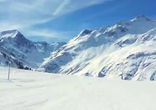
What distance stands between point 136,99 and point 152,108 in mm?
3973

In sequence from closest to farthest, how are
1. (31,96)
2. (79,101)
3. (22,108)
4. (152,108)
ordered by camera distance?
(22,108) → (152,108) → (79,101) → (31,96)

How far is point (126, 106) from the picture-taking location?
19422 mm

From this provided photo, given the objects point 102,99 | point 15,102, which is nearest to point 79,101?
point 102,99

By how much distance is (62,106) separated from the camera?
61.9 ft

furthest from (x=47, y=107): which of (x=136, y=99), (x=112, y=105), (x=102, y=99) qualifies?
(x=136, y=99)

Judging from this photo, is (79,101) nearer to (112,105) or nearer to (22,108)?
→ (112,105)

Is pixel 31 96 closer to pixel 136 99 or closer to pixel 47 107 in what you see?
pixel 47 107

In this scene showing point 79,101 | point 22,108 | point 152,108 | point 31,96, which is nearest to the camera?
point 22,108

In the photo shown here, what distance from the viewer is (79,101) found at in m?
21.0

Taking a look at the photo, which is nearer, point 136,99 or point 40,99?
point 40,99

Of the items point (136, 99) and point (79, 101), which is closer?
point (79, 101)

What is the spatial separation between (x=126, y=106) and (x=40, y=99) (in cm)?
476

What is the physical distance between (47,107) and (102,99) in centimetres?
476

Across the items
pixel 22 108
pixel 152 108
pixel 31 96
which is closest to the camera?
pixel 22 108
